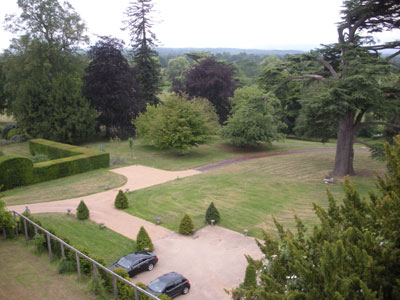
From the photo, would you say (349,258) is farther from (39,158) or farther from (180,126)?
(39,158)

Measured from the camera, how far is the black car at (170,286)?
12062 mm

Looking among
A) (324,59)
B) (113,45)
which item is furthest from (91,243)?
(113,45)

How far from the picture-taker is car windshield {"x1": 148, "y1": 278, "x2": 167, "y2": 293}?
12.1 metres

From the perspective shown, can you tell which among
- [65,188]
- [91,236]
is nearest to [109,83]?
[65,188]

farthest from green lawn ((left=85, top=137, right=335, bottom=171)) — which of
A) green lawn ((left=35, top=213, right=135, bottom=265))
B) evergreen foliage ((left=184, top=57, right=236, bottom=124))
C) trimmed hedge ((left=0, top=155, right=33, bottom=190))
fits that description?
green lawn ((left=35, top=213, right=135, bottom=265))

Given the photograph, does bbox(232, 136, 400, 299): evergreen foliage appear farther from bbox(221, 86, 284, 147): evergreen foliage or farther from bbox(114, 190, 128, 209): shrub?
bbox(221, 86, 284, 147): evergreen foliage

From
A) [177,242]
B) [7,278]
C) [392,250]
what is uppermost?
[392,250]

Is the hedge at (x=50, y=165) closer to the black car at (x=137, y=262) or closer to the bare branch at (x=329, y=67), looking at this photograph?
the black car at (x=137, y=262)

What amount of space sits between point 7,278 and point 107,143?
32.9 meters

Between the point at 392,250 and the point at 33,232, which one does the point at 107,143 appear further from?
the point at 392,250

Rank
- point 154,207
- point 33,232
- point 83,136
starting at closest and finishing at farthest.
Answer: point 33,232
point 154,207
point 83,136

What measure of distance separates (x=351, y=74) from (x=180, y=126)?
56.7 feet

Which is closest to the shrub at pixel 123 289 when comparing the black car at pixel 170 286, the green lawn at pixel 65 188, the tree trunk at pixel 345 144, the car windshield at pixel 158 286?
the black car at pixel 170 286

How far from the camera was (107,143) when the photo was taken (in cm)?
4328
